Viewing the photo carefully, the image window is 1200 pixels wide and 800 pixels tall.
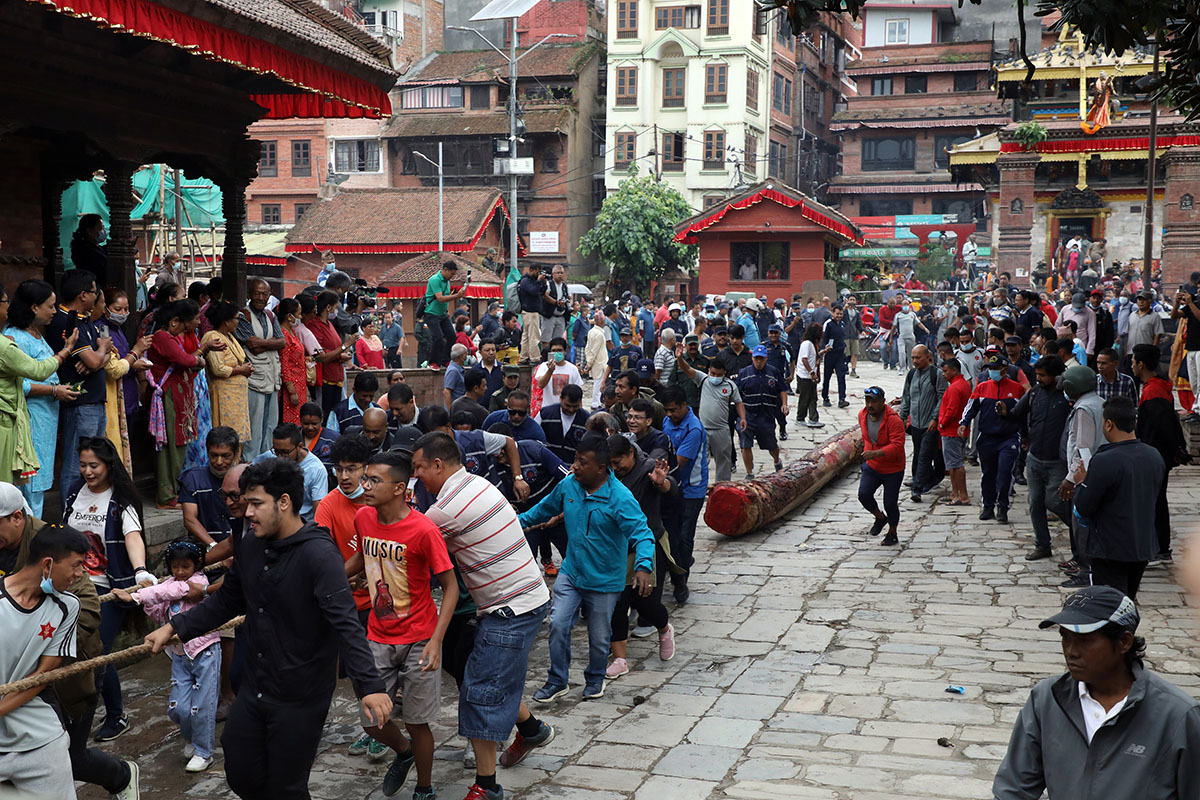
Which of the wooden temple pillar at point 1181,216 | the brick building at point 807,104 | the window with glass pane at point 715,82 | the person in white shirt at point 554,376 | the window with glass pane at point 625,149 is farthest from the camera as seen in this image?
the brick building at point 807,104

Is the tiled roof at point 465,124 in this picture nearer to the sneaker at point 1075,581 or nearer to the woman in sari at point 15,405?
the sneaker at point 1075,581

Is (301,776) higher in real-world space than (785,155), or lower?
lower

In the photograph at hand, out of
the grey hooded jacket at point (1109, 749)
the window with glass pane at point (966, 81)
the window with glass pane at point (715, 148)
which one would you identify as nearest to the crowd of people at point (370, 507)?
the grey hooded jacket at point (1109, 749)

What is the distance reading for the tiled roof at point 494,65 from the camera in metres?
48.5

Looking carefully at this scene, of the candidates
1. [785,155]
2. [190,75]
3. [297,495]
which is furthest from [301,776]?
[785,155]

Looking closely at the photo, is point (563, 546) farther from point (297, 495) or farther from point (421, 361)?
point (421, 361)

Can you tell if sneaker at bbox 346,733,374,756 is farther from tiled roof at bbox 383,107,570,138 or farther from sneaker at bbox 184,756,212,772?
tiled roof at bbox 383,107,570,138

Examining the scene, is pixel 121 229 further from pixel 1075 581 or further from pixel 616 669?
pixel 1075 581

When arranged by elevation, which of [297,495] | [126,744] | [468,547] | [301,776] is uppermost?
[297,495]

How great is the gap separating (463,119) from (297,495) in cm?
4543

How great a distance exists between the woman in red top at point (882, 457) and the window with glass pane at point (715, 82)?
125ft

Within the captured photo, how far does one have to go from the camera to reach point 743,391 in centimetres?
1466

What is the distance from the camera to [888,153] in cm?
5416

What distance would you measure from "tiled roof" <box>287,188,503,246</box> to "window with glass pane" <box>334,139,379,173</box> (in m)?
4.13
